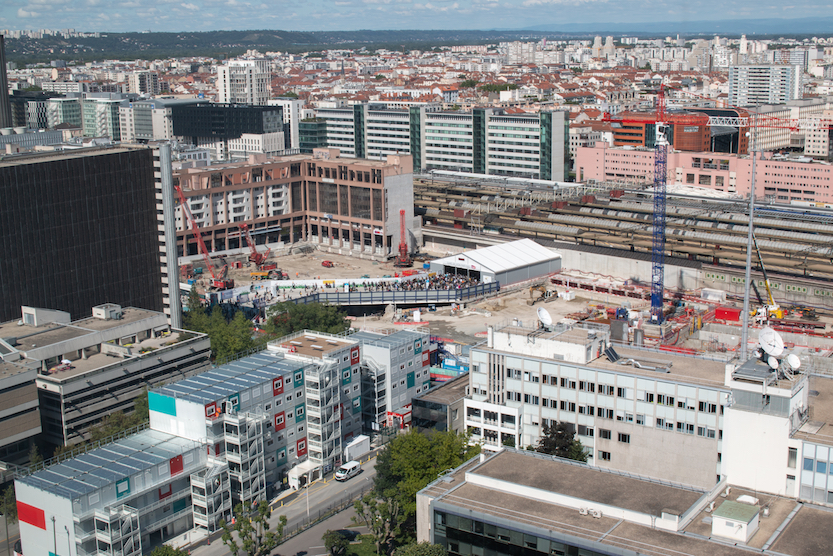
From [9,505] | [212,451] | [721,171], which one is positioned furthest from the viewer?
[721,171]

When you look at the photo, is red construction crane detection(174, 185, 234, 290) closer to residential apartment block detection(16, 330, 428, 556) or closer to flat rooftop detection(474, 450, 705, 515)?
residential apartment block detection(16, 330, 428, 556)

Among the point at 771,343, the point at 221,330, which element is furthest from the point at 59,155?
the point at 771,343

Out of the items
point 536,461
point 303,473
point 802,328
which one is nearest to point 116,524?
point 303,473

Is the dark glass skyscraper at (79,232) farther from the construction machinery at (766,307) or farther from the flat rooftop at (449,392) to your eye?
the construction machinery at (766,307)

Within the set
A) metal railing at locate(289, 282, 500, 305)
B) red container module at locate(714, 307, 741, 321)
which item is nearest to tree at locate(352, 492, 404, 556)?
metal railing at locate(289, 282, 500, 305)

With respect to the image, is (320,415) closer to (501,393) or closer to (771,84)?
(501,393)

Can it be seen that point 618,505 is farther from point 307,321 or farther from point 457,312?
point 457,312

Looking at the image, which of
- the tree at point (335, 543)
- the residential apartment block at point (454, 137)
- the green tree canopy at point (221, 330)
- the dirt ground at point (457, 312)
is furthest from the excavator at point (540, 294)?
the residential apartment block at point (454, 137)
